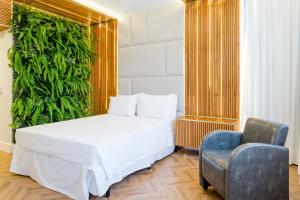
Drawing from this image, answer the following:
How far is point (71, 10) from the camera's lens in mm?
3805

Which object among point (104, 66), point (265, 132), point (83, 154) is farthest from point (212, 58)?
point (83, 154)

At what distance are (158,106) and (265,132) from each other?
1703 millimetres

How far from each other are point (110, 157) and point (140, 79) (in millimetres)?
2154

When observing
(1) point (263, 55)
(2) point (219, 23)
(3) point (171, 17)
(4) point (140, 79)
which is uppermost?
(3) point (171, 17)

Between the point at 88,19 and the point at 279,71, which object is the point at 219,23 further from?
the point at 88,19

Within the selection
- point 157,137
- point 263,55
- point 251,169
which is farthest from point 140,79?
point 251,169

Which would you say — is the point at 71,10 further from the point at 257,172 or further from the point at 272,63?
the point at 257,172

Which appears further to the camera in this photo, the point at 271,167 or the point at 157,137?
the point at 157,137

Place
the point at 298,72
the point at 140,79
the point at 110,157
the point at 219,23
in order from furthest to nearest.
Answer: the point at 140,79 < the point at 219,23 < the point at 298,72 < the point at 110,157

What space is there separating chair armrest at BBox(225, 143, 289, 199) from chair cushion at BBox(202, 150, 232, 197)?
0.35ft

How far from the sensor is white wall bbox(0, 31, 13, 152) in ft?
11.2

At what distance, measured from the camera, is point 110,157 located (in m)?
2.12

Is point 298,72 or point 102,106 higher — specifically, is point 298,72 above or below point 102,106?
above

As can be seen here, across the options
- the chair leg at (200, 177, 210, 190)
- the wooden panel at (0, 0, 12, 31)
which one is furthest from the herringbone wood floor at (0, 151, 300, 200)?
the wooden panel at (0, 0, 12, 31)
